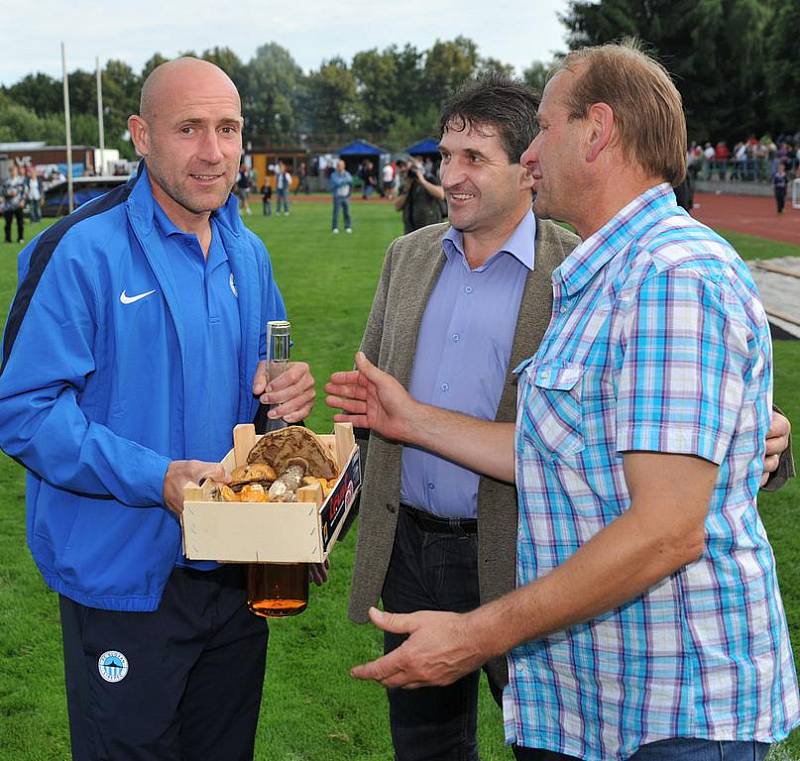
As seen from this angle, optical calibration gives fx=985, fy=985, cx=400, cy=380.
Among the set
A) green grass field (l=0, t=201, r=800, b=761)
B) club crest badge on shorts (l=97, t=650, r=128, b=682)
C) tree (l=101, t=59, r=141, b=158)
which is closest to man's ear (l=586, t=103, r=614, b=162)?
club crest badge on shorts (l=97, t=650, r=128, b=682)

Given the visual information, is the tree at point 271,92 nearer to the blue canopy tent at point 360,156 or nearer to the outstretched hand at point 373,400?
the blue canopy tent at point 360,156

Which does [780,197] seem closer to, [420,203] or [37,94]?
[420,203]

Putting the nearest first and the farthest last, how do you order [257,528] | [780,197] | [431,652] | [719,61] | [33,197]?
Result: [431,652], [257,528], [33,197], [780,197], [719,61]

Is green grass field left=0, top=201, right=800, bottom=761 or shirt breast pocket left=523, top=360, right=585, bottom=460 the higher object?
shirt breast pocket left=523, top=360, right=585, bottom=460

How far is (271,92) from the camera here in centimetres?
11338

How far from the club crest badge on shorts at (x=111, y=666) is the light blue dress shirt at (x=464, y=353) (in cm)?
119

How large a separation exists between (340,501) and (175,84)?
1.39 metres

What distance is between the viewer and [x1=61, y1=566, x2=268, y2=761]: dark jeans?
297cm

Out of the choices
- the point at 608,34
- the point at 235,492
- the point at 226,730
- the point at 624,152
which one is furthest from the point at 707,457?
the point at 608,34

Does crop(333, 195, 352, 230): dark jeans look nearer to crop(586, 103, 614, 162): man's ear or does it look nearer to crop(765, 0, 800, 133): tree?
crop(586, 103, 614, 162): man's ear

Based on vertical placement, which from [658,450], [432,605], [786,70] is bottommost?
[432,605]

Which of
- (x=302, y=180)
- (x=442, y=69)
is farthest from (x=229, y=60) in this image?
(x=302, y=180)

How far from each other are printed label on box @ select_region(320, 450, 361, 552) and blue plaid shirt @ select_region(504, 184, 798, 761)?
52 cm

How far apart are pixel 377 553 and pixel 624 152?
6.31 feet
